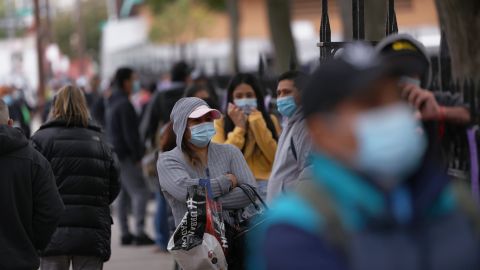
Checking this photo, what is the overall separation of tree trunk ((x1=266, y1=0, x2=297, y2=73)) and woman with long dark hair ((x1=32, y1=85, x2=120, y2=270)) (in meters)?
11.0

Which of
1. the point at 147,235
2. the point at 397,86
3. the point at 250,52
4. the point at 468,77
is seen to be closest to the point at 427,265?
the point at 397,86

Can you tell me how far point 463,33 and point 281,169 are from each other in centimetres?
295

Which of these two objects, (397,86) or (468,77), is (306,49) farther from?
(397,86)

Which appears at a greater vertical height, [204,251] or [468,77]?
[468,77]

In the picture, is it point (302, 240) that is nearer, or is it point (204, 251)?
point (302, 240)

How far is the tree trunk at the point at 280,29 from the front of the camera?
62.7 ft

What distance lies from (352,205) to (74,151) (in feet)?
16.9

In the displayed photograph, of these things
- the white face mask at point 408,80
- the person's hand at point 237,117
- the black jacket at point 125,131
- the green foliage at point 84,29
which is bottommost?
the green foliage at point 84,29

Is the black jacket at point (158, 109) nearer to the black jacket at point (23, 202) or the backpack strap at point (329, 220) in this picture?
the black jacket at point (23, 202)

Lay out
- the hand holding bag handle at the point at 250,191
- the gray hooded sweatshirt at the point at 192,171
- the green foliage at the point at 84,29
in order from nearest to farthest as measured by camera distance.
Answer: the gray hooded sweatshirt at the point at 192,171 → the hand holding bag handle at the point at 250,191 → the green foliage at the point at 84,29

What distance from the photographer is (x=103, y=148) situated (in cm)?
774

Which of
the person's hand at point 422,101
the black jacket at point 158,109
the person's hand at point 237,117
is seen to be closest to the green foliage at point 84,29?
the black jacket at point 158,109

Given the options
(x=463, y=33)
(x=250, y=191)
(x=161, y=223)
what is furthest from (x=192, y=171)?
(x=161, y=223)

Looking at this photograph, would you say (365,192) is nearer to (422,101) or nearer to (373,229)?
(373,229)
